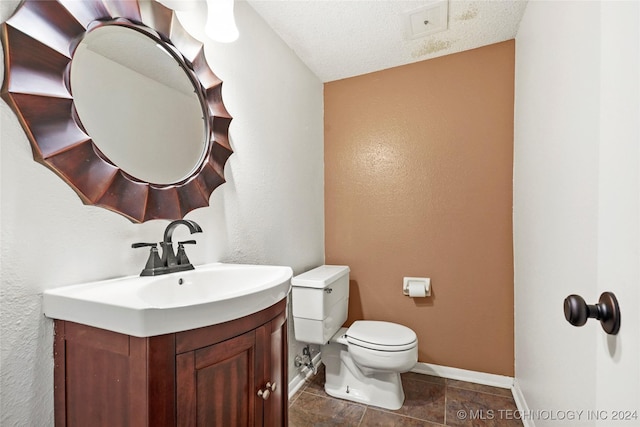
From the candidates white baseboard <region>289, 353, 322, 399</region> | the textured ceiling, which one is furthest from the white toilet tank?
the textured ceiling

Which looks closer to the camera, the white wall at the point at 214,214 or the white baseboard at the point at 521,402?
the white wall at the point at 214,214

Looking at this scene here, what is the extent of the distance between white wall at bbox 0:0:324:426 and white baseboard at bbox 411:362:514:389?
100 cm

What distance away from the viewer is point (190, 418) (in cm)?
70

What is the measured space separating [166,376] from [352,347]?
1296 millimetres

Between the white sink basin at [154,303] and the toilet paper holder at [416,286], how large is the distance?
4.40 feet

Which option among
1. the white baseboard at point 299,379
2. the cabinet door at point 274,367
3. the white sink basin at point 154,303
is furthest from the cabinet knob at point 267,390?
the white baseboard at point 299,379

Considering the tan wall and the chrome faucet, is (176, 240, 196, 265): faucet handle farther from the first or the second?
the tan wall

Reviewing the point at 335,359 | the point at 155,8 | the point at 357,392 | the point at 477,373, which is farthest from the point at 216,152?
the point at 477,373

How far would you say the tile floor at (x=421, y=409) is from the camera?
1.62 m

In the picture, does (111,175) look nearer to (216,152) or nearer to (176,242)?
(176,242)

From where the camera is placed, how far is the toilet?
1.67 metres

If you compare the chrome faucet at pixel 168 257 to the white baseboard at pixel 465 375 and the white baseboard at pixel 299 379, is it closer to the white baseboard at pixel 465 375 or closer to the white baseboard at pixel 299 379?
the white baseboard at pixel 299 379

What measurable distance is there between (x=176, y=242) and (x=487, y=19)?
2121 mm

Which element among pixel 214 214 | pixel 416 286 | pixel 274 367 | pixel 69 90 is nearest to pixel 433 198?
pixel 416 286
